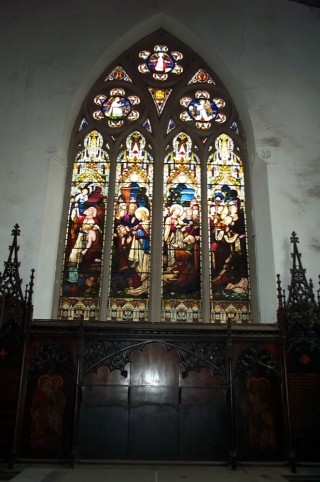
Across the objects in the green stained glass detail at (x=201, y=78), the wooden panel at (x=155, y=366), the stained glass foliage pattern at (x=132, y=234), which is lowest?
the wooden panel at (x=155, y=366)

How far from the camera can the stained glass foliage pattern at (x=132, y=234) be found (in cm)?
814

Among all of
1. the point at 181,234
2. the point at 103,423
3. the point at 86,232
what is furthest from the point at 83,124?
the point at 103,423

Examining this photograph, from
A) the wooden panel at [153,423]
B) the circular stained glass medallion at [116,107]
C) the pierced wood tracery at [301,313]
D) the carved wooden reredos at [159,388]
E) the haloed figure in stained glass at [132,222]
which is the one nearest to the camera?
the carved wooden reredos at [159,388]

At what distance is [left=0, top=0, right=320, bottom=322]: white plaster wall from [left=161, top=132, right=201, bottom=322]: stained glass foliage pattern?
1035mm

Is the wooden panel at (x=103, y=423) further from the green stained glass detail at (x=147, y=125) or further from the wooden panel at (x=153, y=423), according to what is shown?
the green stained glass detail at (x=147, y=125)

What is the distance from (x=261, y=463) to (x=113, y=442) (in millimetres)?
1938

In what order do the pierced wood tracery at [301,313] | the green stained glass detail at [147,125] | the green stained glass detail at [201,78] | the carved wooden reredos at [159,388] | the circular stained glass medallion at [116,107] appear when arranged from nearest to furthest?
the carved wooden reredos at [159,388], the pierced wood tracery at [301,313], the green stained glass detail at [147,125], the circular stained glass medallion at [116,107], the green stained glass detail at [201,78]

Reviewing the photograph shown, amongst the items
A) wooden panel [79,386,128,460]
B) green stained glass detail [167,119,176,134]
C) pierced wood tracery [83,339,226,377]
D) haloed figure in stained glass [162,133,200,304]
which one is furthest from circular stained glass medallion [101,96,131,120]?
wooden panel [79,386,128,460]

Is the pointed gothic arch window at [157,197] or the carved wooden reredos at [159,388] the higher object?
the pointed gothic arch window at [157,197]

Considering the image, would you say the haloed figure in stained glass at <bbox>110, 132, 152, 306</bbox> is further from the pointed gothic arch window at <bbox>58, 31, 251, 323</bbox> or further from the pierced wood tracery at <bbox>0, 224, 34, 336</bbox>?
the pierced wood tracery at <bbox>0, 224, 34, 336</bbox>

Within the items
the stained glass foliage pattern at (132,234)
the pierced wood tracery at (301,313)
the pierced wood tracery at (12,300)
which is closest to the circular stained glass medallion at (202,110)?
the stained glass foliage pattern at (132,234)

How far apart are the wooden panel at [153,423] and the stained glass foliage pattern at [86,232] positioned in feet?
5.56

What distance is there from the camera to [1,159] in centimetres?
853

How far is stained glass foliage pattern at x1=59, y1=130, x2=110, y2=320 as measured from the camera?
26.8 ft
